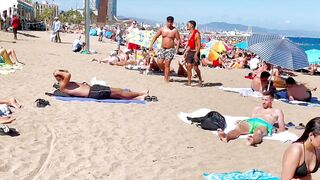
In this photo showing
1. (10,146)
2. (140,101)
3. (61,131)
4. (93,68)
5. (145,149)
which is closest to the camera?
(10,146)

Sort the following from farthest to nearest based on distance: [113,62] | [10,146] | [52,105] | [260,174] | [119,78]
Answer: [113,62]
[119,78]
[52,105]
[10,146]
[260,174]

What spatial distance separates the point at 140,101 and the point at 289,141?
2584mm

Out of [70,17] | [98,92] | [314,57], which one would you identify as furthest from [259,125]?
[70,17]

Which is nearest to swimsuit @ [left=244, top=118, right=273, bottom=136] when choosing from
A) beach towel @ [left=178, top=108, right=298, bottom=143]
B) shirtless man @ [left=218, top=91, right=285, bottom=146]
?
shirtless man @ [left=218, top=91, right=285, bottom=146]

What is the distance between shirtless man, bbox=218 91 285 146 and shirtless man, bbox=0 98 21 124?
2601mm

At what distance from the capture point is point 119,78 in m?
9.80

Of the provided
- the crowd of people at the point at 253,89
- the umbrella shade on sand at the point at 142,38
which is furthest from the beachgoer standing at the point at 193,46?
the umbrella shade on sand at the point at 142,38

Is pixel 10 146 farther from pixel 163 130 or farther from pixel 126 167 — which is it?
pixel 163 130

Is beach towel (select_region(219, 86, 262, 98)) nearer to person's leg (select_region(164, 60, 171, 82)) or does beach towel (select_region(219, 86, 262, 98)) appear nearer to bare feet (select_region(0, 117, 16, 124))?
person's leg (select_region(164, 60, 171, 82))

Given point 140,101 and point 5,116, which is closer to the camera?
point 5,116

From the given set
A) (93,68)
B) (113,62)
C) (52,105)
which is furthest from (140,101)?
(113,62)

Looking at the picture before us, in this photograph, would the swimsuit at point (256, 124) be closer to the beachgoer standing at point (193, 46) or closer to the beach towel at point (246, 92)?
the beach towel at point (246, 92)

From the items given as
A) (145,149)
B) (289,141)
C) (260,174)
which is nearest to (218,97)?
(289,141)

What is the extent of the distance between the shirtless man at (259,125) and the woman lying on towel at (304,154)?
6.99ft
